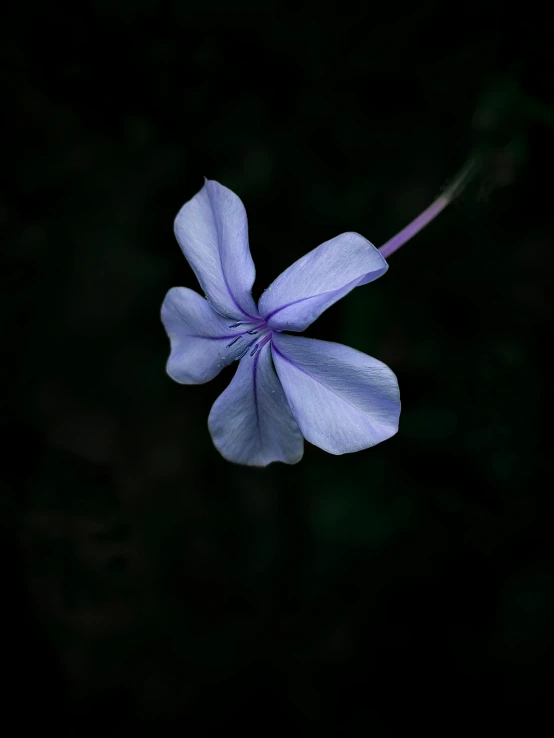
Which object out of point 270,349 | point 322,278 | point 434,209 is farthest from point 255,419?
point 434,209

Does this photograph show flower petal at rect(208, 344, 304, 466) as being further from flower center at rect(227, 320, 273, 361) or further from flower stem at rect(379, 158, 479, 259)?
flower stem at rect(379, 158, 479, 259)

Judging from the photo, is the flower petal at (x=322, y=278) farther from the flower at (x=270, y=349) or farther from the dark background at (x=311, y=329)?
the dark background at (x=311, y=329)

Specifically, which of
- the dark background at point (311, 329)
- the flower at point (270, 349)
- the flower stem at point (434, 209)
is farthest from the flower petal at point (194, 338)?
the dark background at point (311, 329)

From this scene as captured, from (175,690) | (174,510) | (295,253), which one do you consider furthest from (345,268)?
(175,690)

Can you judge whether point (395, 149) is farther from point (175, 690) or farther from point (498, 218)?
point (175, 690)

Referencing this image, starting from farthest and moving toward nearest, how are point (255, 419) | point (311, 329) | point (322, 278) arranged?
point (311, 329) → point (255, 419) → point (322, 278)

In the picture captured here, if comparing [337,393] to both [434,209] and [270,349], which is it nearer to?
[270,349]
